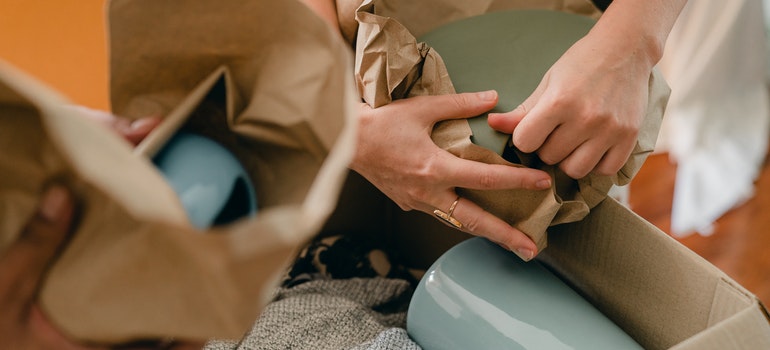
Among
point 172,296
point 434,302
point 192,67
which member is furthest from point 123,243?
point 434,302

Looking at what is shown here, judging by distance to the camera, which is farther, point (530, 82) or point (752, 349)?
point (530, 82)

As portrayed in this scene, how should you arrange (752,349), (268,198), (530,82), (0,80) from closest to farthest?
(0,80) → (268,198) → (752,349) → (530,82)

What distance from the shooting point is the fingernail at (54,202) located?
0.29 metres

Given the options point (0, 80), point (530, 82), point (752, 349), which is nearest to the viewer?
point (0, 80)

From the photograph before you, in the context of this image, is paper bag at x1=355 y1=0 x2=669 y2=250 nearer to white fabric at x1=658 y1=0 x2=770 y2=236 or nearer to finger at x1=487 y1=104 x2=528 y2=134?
finger at x1=487 y1=104 x2=528 y2=134

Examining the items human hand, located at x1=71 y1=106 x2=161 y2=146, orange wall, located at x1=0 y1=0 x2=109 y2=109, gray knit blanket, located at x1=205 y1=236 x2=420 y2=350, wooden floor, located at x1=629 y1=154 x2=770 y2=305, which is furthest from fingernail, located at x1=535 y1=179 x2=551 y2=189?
wooden floor, located at x1=629 y1=154 x2=770 y2=305

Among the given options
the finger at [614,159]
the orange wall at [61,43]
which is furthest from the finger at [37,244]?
the orange wall at [61,43]

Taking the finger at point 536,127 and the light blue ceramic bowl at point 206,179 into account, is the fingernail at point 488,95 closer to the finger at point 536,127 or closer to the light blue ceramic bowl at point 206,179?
the finger at point 536,127

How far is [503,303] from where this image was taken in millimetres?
602

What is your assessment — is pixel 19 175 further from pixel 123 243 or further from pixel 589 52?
pixel 589 52

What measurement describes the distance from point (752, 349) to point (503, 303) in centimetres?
20

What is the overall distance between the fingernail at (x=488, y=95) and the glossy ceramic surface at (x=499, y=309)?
0.52 feet

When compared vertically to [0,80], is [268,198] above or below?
below

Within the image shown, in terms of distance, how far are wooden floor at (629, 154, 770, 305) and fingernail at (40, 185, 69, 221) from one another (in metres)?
1.25
